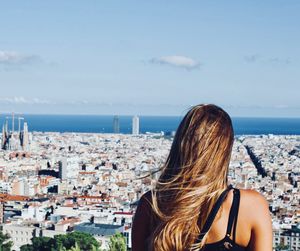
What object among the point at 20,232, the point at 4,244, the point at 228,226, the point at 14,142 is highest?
the point at 228,226

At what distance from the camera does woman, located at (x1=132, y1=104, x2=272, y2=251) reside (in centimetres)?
102

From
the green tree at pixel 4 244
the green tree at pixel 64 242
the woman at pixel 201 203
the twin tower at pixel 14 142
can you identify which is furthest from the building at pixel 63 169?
the woman at pixel 201 203

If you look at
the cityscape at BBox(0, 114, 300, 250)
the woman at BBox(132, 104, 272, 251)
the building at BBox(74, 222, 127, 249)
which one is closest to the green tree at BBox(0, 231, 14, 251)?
the cityscape at BBox(0, 114, 300, 250)

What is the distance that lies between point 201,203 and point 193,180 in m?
0.04

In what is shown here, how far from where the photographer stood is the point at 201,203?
3.46 ft

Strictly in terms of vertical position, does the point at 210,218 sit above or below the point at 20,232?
above

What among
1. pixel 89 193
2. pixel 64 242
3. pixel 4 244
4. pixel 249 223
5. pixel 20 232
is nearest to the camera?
pixel 249 223

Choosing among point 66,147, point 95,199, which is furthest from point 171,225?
point 66,147

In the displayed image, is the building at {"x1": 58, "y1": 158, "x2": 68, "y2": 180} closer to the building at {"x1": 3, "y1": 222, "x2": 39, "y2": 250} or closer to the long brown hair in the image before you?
the building at {"x1": 3, "y1": 222, "x2": 39, "y2": 250}

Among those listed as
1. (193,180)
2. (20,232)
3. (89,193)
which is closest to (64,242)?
(20,232)

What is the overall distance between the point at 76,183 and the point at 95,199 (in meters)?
7.24

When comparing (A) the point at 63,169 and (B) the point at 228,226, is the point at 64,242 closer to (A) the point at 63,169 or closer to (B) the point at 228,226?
(B) the point at 228,226

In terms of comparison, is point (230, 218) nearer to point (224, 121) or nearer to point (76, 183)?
point (224, 121)

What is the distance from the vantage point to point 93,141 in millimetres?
72562
